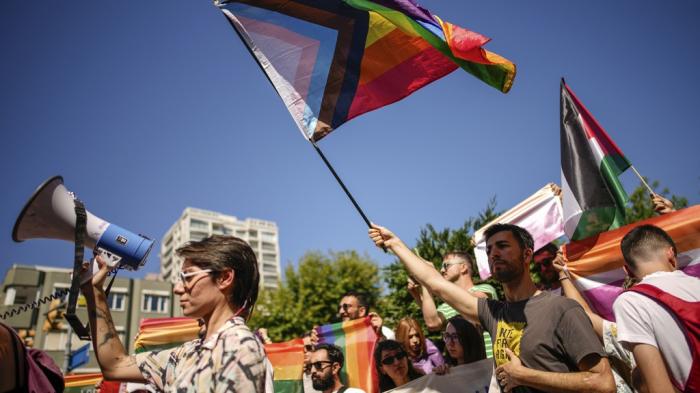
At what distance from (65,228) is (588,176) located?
492 centimetres

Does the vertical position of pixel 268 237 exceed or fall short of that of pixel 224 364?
it exceeds it

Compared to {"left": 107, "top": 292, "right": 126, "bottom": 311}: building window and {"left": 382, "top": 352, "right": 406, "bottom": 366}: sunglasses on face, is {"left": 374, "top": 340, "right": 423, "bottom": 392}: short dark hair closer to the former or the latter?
{"left": 382, "top": 352, "right": 406, "bottom": 366}: sunglasses on face

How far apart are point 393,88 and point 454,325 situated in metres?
2.13

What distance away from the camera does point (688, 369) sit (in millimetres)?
2422

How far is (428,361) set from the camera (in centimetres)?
518

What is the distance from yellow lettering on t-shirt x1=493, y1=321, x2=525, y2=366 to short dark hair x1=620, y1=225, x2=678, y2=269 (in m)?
0.86

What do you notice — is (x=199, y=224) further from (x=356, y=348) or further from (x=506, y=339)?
(x=506, y=339)

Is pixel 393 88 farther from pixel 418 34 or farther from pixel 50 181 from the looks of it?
pixel 50 181

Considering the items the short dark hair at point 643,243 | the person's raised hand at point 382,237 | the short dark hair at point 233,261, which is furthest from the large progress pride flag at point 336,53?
the short dark hair at point 643,243

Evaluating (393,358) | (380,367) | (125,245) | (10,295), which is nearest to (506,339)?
(393,358)

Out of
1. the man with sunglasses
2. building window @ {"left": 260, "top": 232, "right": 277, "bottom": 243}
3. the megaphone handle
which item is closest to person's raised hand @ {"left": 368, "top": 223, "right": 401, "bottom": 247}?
the man with sunglasses

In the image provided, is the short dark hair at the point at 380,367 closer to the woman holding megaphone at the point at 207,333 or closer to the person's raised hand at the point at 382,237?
the person's raised hand at the point at 382,237

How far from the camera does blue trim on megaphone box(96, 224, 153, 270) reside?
2.88 meters

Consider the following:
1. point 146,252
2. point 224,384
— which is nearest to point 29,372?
point 146,252
